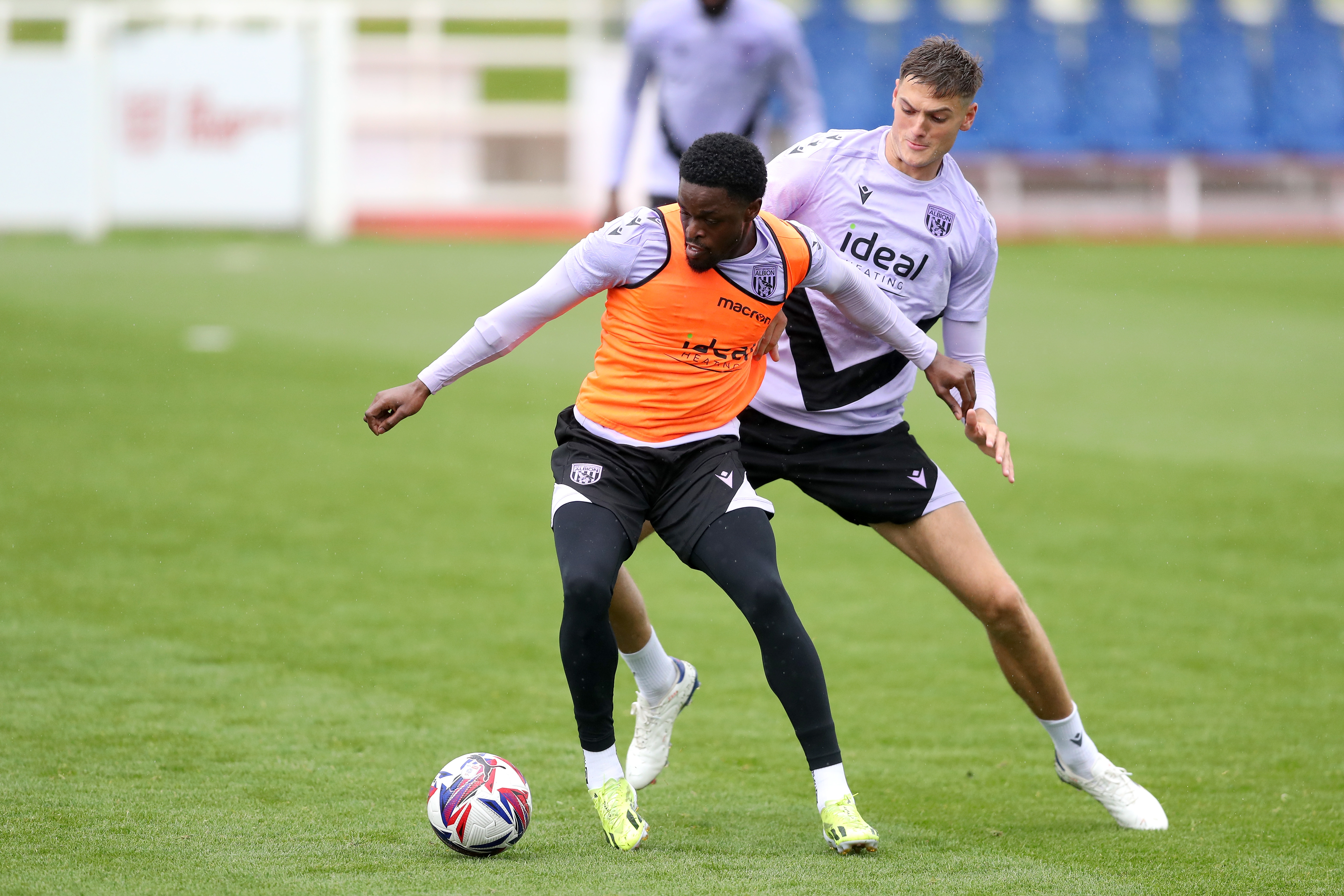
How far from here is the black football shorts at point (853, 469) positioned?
4828 mm

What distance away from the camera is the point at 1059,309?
718 inches

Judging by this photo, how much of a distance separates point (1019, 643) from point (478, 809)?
1736mm

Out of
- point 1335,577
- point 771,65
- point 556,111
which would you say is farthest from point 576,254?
point 556,111

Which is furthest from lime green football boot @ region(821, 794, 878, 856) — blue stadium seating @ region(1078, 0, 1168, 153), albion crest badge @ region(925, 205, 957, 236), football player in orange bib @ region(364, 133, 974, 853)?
blue stadium seating @ region(1078, 0, 1168, 153)

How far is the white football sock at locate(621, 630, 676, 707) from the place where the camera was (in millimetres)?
5059

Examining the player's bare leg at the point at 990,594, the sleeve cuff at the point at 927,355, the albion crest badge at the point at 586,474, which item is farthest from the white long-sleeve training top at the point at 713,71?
the albion crest badge at the point at 586,474

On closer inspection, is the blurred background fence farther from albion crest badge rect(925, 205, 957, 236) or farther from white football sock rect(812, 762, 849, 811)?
white football sock rect(812, 762, 849, 811)

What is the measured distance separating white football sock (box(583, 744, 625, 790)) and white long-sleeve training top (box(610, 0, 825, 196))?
4.40 metres

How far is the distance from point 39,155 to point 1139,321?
15.9 m

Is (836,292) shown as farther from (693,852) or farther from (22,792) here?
(22,792)

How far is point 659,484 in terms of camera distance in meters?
4.42

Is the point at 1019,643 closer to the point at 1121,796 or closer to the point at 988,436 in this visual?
the point at 1121,796

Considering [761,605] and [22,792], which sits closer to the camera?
[761,605]

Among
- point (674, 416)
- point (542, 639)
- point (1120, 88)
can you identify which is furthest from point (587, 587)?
point (1120, 88)
